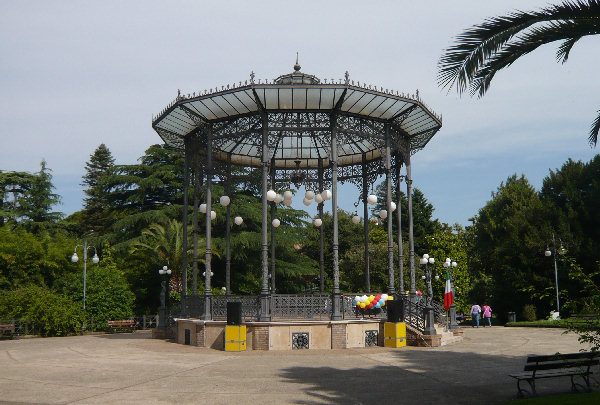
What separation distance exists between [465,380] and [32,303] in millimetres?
24217

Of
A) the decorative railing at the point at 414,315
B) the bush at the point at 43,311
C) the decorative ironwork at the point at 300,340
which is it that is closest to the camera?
the decorative ironwork at the point at 300,340

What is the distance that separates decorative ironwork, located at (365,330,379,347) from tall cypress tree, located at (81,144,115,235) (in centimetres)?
3016

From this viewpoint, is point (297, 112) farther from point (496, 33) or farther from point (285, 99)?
point (496, 33)

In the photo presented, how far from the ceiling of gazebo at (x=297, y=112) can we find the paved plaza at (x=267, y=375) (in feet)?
26.2

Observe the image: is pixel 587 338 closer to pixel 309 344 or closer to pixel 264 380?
pixel 264 380

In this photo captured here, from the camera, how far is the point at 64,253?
37.2 meters

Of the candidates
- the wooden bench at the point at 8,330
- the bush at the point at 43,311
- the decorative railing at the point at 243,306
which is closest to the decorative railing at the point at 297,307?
the decorative railing at the point at 243,306

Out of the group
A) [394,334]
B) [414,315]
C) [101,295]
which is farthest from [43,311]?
[414,315]

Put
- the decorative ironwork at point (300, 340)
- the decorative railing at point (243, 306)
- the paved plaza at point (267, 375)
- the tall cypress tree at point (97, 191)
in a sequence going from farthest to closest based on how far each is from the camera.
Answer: the tall cypress tree at point (97, 191)
the decorative railing at point (243, 306)
the decorative ironwork at point (300, 340)
the paved plaza at point (267, 375)

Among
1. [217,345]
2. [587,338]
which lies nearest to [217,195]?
[217,345]

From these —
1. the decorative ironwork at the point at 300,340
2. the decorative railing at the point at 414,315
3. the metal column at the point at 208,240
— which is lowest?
the decorative ironwork at the point at 300,340

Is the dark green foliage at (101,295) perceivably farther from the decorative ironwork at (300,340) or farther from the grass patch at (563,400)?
the grass patch at (563,400)

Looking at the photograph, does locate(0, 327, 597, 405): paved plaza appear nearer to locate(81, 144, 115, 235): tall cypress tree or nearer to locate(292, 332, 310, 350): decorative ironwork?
locate(292, 332, 310, 350): decorative ironwork

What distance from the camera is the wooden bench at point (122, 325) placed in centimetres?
3100
